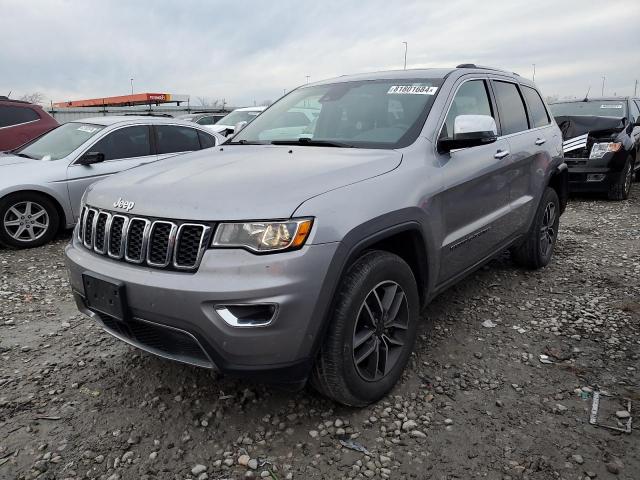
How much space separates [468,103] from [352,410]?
7.10 ft

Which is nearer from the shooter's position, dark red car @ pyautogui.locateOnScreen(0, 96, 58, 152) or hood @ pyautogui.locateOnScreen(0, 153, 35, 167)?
hood @ pyautogui.locateOnScreen(0, 153, 35, 167)

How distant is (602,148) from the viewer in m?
8.07

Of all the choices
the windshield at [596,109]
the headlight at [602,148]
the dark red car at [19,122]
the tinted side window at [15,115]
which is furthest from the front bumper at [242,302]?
the windshield at [596,109]

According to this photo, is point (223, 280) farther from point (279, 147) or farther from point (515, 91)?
point (515, 91)

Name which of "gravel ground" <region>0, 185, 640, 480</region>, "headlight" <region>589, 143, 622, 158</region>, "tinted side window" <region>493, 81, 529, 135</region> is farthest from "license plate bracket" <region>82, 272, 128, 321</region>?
"headlight" <region>589, 143, 622, 158</region>

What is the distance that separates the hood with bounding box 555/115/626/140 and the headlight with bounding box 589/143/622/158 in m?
0.20

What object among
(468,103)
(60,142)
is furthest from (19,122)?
(468,103)

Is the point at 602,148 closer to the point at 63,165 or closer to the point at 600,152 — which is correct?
the point at 600,152

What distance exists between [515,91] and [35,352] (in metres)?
4.16

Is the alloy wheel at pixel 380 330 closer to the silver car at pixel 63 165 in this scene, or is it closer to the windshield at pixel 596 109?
the silver car at pixel 63 165

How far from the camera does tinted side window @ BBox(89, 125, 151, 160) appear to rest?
6.14m

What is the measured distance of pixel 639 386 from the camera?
9.25ft

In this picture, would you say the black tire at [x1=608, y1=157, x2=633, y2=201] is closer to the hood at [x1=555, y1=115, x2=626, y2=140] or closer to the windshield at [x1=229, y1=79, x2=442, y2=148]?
the hood at [x1=555, y1=115, x2=626, y2=140]

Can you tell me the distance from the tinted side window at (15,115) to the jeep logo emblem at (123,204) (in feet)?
22.9
